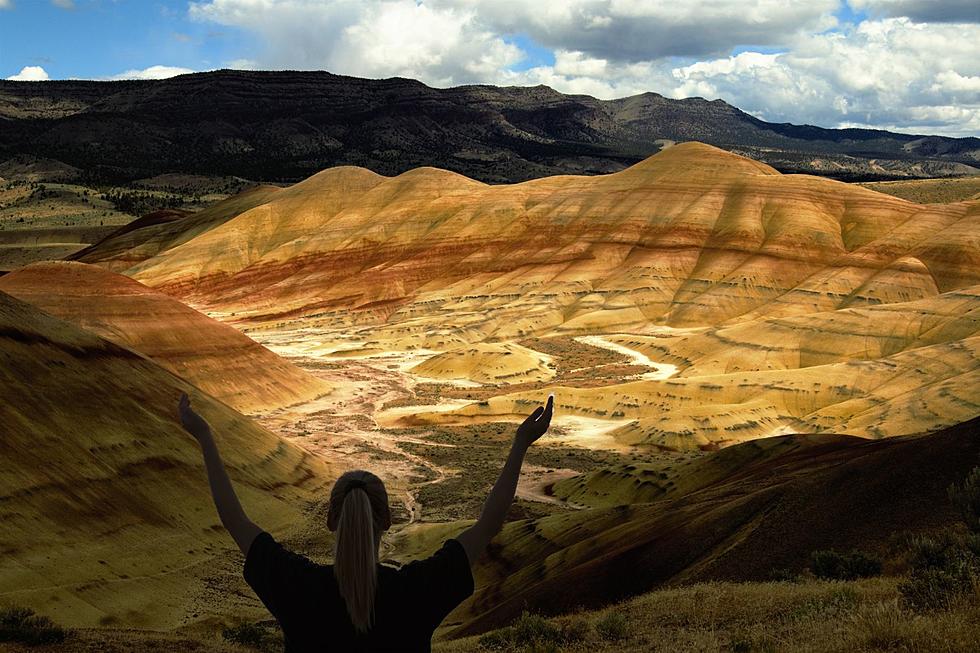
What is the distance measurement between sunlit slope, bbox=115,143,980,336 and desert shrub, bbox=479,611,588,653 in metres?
87.3

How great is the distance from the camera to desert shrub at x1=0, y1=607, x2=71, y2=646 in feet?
41.2

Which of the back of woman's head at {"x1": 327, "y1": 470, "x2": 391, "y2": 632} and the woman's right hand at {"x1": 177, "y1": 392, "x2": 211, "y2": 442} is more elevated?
the woman's right hand at {"x1": 177, "y1": 392, "x2": 211, "y2": 442}

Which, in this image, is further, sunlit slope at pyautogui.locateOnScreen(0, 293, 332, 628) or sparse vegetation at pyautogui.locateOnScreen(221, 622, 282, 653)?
sunlit slope at pyautogui.locateOnScreen(0, 293, 332, 628)

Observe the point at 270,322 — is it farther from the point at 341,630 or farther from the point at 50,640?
the point at 341,630

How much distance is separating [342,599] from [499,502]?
0.89 meters

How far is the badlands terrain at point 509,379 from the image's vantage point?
65.2 feet

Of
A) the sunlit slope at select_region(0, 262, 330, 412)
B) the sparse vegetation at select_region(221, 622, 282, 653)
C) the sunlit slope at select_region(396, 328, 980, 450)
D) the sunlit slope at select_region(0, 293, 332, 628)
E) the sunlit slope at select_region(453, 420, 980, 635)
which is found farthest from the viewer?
the sunlit slope at select_region(0, 262, 330, 412)

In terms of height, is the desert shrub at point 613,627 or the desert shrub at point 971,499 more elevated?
the desert shrub at point 971,499

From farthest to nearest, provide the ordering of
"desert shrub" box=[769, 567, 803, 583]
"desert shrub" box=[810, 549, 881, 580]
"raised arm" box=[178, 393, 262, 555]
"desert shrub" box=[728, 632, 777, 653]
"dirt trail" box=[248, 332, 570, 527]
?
"dirt trail" box=[248, 332, 570, 527], "desert shrub" box=[769, 567, 803, 583], "desert shrub" box=[810, 549, 881, 580], "desert shrub" box=[728, 632, 777, 653], "raised arm" box=[178, 393, 262, 555]

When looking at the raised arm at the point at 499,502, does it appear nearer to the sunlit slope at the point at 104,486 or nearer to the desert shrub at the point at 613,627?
the desert shrub at the point at 613,627

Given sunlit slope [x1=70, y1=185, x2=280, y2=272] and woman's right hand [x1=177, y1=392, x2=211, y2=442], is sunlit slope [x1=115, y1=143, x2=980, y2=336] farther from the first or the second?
woman's right hand [x1=177, y1=392, x2=211, y2=442]

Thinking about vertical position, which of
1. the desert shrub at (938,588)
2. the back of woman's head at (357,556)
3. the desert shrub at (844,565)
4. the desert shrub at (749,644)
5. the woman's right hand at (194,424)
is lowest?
the desert shrub at (844,565)

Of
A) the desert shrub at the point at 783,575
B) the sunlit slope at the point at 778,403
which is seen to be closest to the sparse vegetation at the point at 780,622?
the desert shrub at the point at 783,575

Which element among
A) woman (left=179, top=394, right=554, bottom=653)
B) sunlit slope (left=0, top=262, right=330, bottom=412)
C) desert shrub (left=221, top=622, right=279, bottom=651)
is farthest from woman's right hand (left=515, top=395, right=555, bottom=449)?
sunlit slope (left=0, top=262, right=330, bottom=412)
